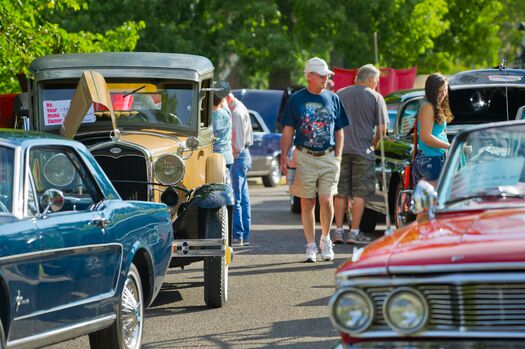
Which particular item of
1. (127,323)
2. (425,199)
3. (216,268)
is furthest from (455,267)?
(216,268)

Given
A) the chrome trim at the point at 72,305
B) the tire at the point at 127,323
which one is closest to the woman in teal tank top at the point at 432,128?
the tire at the point at 127,323

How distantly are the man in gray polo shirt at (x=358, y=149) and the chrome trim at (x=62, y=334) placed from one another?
7.36 metres

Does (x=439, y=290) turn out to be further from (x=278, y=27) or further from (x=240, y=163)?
(x=278, y=27)

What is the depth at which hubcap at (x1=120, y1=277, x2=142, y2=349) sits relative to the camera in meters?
8.34

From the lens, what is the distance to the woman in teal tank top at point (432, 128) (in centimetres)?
1158

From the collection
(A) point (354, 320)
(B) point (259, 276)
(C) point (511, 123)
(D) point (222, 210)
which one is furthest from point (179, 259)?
(A) point (354, 320)

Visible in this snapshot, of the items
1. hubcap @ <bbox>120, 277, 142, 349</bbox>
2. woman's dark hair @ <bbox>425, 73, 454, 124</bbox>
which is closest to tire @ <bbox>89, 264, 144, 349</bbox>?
hubcap @ <bbox>120, 277, 142, 349</bbox>

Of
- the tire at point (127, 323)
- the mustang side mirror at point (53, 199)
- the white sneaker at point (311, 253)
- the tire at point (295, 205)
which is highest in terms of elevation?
the mustang side mirror at point (53, 199)

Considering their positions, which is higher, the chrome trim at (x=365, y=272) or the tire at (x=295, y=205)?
the chrome trim at (x=365, y=272)

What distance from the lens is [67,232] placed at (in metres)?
7.55

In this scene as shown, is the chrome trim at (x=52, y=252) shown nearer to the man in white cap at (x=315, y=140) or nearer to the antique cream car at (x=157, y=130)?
the antique cream car at (x=157, y=130)

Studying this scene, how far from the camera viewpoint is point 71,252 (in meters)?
7.54

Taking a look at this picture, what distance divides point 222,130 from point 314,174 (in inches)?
73.7

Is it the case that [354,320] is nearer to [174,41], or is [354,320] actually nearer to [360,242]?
[360,242]
